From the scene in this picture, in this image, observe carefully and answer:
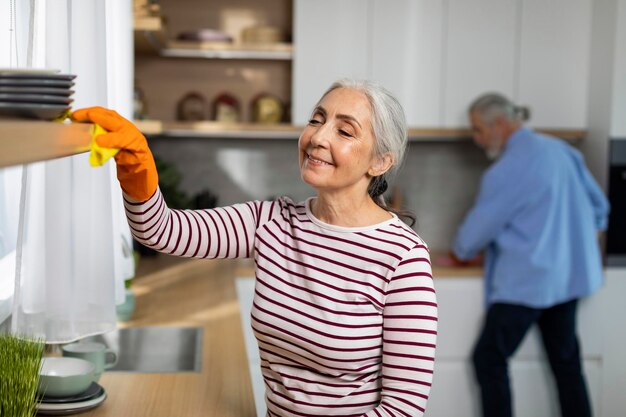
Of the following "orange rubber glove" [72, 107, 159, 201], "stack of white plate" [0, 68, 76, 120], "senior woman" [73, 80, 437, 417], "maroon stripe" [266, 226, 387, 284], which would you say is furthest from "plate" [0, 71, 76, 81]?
"maroon stripe" [266, 226, 387, 284]

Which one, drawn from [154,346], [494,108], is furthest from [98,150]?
[494,108]

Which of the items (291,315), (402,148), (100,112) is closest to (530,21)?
(402,148)

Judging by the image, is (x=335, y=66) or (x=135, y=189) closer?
(x=135, y=189)

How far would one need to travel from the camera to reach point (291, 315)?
1367 millimetres

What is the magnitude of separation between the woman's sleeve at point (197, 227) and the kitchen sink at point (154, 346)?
0.73m

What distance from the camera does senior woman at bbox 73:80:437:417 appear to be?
1.31 meters

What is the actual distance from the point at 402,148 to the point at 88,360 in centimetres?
77

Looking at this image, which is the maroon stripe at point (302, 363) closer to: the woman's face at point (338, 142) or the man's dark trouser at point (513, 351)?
the woman's face at point (338, 142)

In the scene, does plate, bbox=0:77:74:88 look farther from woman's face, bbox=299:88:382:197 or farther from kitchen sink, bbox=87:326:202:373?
kitchen sink, bbox=87:326:202:373

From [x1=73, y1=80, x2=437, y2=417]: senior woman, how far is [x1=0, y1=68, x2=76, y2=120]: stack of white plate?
0.35 m

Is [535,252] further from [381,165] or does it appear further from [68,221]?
[68,221]

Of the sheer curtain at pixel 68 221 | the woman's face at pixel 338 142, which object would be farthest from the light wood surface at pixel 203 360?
the woman's face at pixel 338 142

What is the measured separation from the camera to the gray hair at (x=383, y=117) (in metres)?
1.39

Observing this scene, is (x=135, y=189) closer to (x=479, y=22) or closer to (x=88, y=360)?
(x=88, y=360)
